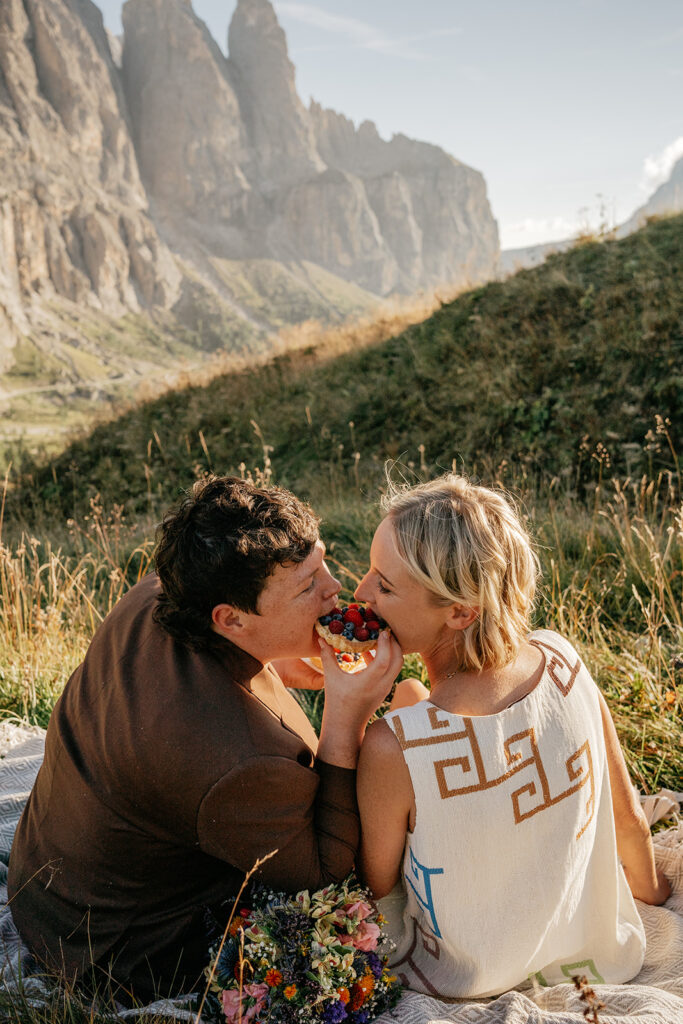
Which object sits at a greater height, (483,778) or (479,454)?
(483,778)

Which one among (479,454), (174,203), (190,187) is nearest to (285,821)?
(479,454)

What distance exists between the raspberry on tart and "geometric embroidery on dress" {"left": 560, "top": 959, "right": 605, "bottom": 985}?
1.19 m

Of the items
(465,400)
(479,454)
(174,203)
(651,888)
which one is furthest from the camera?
(174,203)

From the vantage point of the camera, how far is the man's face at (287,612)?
6.97 ft

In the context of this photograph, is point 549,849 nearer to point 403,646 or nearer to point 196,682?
point 403,646

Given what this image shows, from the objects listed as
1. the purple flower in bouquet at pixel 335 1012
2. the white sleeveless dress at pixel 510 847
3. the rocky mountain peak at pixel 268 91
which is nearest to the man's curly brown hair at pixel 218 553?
the white sleeveless dress at pixel 510 847

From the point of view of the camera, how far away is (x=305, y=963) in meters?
1.96

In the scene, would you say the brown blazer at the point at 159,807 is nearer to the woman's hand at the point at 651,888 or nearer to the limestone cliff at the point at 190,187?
the woman's hand at the point at 651,888

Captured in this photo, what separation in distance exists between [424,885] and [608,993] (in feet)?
2.18

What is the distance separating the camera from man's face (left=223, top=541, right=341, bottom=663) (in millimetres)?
2123

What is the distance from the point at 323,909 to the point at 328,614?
0.80 metres

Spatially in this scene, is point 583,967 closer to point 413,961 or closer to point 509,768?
point 413,961

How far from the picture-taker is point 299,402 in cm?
1146

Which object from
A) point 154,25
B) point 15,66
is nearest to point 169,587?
point 15,66
